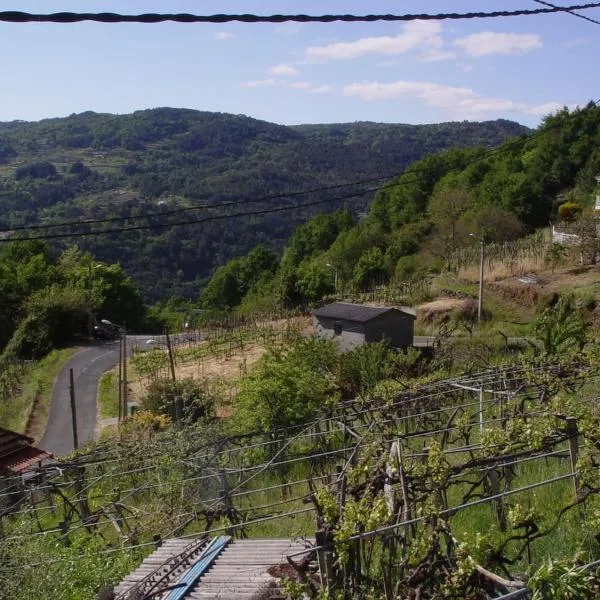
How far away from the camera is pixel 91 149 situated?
7274 inches

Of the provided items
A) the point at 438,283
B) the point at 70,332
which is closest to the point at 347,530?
the point at 438,283

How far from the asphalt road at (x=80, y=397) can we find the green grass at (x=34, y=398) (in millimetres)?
304

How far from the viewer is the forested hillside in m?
94.2

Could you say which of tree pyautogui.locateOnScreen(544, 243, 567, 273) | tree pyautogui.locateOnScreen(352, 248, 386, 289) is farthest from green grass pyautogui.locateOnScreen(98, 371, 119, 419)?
tree pyautogui.locateOnScreen(352, 248, 386, 289)

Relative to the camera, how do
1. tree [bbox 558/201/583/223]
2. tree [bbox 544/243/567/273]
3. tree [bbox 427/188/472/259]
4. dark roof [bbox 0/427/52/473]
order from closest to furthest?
dark roof [bbox 0/427/52/473] < tree [bbox 544/243/567/273] < tree [bbox 558/201/583/223] < tree [bbox 427/188/472/259]

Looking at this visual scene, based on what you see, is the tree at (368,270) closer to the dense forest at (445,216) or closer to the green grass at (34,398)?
the dense forest at (445,216)

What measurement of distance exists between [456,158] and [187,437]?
5645 centimetres

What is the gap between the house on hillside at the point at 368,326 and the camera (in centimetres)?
2605

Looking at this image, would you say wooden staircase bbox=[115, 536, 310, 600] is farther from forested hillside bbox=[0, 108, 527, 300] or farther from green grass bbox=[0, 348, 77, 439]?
forested hillside bbox=[0, 108, 527, 300]

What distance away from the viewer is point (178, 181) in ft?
470

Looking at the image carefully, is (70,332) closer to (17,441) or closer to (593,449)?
(17,441)

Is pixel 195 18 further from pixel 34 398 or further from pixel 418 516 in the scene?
pixel 34 398

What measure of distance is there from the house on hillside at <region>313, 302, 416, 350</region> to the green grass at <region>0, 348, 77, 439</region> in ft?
Answer: 36.1

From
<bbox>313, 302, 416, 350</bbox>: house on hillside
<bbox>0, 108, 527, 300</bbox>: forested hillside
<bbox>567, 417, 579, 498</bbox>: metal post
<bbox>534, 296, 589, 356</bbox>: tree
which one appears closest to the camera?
<bbox>567, 417, 579, 498</bbox>: metal post
